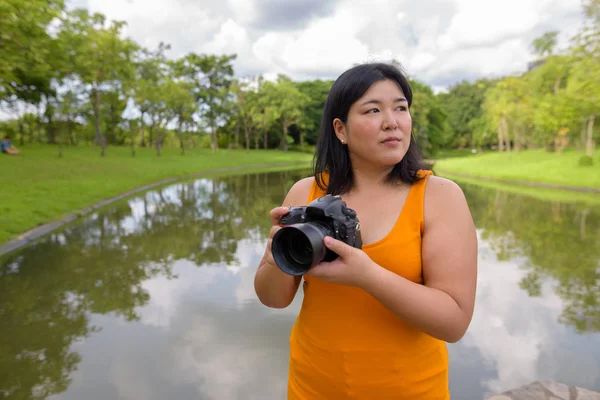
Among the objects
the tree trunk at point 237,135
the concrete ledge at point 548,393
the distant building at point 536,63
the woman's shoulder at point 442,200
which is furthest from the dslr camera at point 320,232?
the tree trunk at point 237,135

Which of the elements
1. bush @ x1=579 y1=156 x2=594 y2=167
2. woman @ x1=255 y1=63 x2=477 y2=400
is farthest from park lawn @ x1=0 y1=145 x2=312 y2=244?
bush @ x1=579 y1=156 x2=594 y2=167

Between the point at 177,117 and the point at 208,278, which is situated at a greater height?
the point at 177,117

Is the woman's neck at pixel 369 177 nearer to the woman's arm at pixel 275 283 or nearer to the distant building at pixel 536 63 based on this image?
the woman's arm at pixel 275 283

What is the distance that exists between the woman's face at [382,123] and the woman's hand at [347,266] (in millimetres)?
406

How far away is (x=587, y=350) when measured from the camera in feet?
13.3

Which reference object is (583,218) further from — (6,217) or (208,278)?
(6,217)

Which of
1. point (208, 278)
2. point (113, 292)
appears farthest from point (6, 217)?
point (208, 278)

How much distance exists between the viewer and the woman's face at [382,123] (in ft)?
4.64

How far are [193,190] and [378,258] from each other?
53.8 feet

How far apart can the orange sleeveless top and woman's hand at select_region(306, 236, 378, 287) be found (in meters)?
0.17

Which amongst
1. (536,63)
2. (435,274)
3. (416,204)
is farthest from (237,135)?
(435,274)

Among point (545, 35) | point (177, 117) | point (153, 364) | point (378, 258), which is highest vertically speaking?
point (545, 35)

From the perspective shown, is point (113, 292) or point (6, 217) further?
point (6, 217)

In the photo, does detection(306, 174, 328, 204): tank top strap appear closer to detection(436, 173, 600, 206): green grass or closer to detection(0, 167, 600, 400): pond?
detection(0, 167, 600, 400): pond
